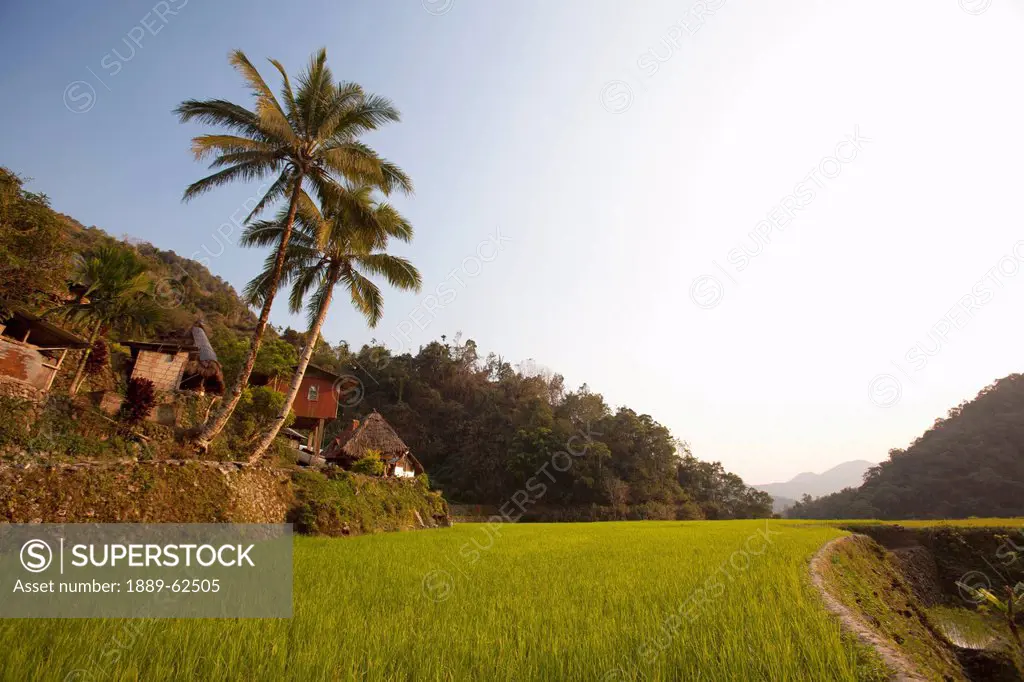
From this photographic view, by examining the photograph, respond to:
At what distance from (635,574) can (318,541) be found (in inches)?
296

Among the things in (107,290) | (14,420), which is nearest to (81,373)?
(107,290)

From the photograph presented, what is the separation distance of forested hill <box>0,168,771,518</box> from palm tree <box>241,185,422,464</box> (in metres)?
14.0

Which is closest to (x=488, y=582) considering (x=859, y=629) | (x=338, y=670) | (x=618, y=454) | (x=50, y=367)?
(x=338, y=670)

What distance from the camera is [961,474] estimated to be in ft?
138

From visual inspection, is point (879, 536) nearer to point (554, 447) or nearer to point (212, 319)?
point (554, 447)

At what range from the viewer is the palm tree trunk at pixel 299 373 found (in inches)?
476

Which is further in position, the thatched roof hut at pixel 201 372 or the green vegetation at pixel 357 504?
the thatched roof hut at pixel 201 372

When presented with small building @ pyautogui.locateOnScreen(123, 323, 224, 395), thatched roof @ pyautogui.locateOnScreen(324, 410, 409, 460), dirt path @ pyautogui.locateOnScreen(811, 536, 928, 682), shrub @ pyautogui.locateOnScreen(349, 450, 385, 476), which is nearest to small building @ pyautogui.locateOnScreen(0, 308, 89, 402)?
small building @ pyautogui.locateOnScreen(123, 323, 224, 395)

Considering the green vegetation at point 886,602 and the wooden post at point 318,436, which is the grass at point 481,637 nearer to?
the green vegetation at point 886,602

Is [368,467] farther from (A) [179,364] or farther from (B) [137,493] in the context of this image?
(B) [137,493]

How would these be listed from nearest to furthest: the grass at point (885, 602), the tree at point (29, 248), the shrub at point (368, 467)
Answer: the grass at point (885, 602) → the tree at point (29, 248) → the shrub at point (368, 467)

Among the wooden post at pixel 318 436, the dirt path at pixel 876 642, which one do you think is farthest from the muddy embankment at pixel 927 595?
the wooden post at pixel 318 436

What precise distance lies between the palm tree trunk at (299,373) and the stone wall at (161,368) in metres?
7.48

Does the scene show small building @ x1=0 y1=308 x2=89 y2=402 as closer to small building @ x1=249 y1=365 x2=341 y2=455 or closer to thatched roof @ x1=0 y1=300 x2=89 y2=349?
thatched roof @ x1=0 y1=300 x2=89 y2=349
